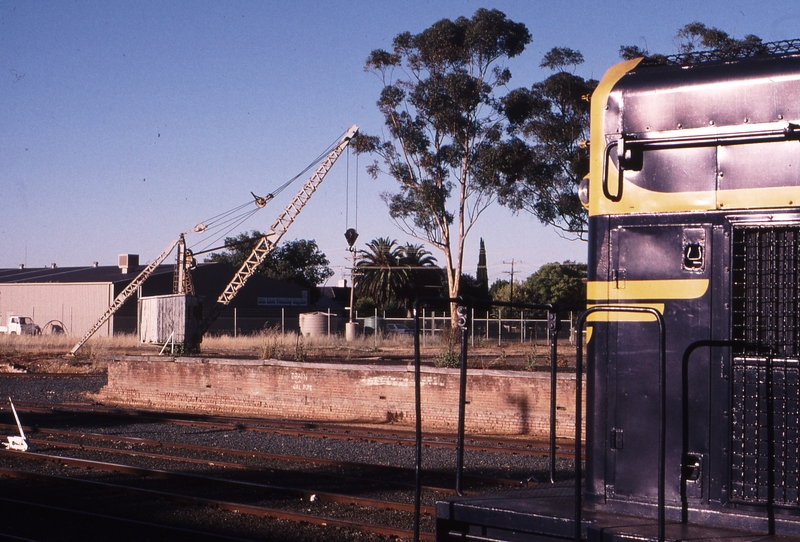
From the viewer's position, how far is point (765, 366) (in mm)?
3688

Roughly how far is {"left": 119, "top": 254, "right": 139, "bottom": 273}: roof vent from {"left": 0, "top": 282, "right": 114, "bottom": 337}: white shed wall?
4396mm

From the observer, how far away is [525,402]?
15.0 metres

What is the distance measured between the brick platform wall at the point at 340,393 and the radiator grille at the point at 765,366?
10305mm

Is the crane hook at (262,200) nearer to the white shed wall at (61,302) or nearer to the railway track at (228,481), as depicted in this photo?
the white shed wall at (61,302)

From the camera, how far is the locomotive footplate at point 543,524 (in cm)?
357

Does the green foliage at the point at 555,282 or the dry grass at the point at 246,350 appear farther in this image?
the green foliage at the point at 555,282

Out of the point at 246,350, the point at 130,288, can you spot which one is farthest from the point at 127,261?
the point at 246,350

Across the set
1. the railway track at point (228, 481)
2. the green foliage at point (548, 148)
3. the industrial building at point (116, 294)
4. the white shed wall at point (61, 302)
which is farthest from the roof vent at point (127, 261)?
the railway track at point (228, 481)

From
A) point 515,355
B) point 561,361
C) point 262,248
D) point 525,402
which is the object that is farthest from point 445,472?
point 262,248

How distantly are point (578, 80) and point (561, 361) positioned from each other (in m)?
10.1

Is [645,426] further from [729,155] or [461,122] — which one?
[461,122]

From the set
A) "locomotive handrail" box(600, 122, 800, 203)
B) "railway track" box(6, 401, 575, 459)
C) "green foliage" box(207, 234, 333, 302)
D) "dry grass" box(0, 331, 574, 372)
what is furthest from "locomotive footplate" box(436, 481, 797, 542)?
"green foliage" box(207, 234, 333, 302)

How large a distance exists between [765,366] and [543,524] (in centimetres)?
123

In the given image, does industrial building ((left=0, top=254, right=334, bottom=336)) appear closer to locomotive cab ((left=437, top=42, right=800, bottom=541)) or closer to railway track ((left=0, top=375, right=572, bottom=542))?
railway track ((left=0, top=375, right=572, bottom=542))
